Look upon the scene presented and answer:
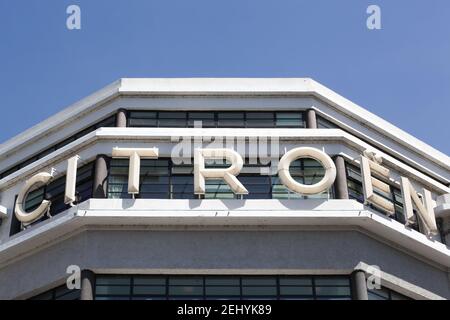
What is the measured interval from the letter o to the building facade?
5 centimetres

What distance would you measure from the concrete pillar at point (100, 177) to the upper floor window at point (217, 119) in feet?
9.82

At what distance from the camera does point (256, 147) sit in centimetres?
3706

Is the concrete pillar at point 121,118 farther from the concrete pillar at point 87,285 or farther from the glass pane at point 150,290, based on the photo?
the glass pane at point 150,290

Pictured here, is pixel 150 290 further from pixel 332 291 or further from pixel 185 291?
pixel 332 291

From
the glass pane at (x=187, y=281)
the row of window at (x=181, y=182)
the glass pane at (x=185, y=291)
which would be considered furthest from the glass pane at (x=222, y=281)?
the row of window at (x=181, y=182)

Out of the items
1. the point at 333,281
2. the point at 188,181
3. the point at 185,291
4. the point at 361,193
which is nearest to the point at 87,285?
the point at 185,291

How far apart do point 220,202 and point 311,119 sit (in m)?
6.72

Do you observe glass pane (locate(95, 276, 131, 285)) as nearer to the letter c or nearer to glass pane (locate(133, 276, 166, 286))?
glass pane (locate(133, 276, 166, 286))

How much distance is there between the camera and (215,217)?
3406cm

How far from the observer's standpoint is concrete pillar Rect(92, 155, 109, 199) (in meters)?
35.6

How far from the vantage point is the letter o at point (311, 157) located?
114ft

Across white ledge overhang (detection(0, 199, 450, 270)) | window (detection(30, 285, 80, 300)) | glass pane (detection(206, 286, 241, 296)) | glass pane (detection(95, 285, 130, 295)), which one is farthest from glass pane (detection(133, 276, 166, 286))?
window (detection(30, 285, 80, 300))
